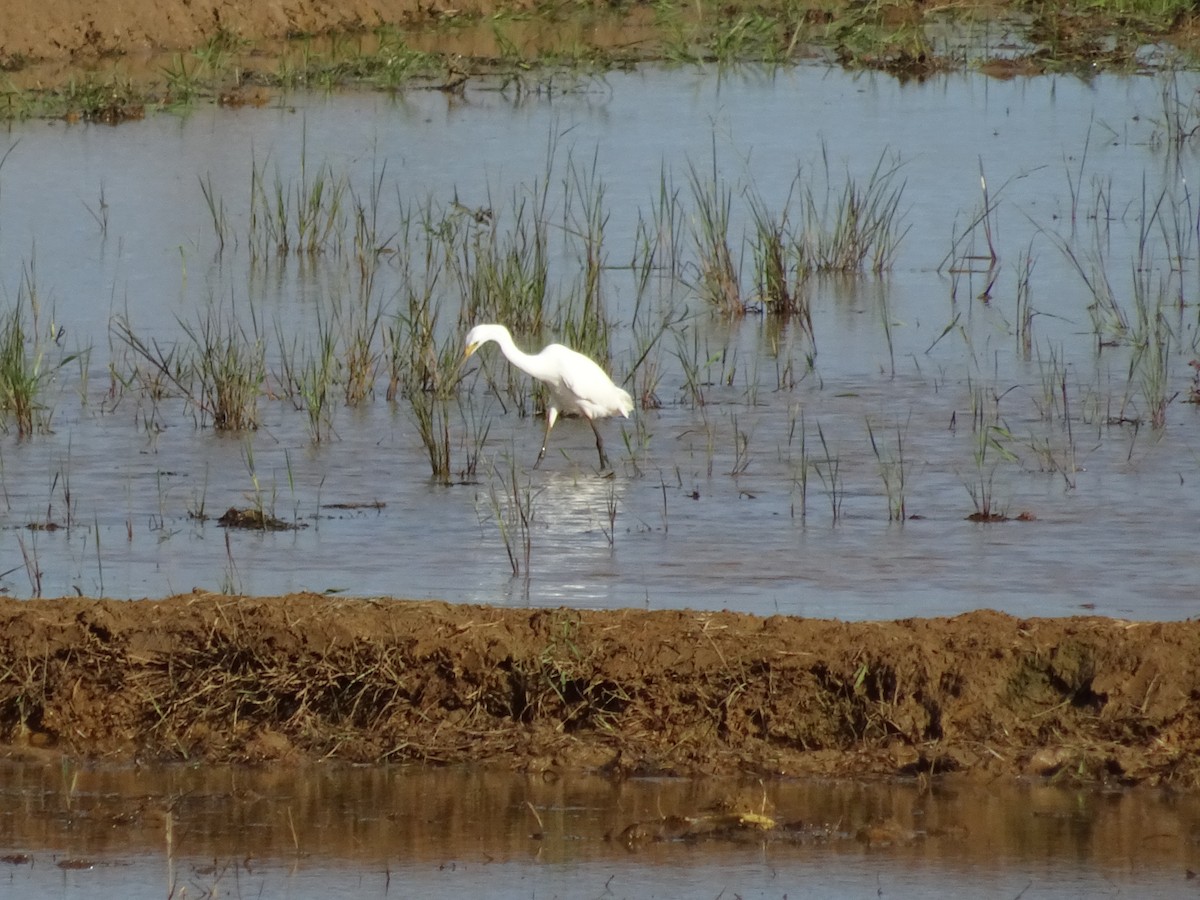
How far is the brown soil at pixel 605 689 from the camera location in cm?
511

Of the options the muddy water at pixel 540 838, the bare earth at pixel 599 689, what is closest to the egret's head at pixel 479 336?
the bare earth at pixel 599 689

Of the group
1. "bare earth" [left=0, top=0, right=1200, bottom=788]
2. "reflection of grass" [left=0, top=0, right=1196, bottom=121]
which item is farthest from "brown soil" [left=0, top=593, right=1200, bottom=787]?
"reflection of grass" [left=0, top=0, right=1196, bottom=121]

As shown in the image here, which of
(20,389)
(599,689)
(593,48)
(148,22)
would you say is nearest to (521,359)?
(20,389)

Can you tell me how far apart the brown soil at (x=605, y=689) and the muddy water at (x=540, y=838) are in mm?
131

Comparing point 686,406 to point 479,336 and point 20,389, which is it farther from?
point 20,389

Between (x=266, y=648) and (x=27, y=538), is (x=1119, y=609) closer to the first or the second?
(x=266, y=648)

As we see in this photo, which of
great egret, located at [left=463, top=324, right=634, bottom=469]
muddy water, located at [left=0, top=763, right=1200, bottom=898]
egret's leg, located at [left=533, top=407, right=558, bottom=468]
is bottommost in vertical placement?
muddy water, located at [left=0, top=763, right=1200, bottom=898]

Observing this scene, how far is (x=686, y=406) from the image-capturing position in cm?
947

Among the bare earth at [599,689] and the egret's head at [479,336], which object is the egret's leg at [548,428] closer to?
the egret's head at [479,336]

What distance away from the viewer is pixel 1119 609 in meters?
6.24

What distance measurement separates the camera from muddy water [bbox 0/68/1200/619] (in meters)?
6.88

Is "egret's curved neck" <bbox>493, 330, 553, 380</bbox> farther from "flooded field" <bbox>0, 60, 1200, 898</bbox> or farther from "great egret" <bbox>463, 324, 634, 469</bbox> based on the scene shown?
"flooded field" <bbox>0, 60, 1200, 898</bbox>

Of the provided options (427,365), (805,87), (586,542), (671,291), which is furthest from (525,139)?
(586,542)

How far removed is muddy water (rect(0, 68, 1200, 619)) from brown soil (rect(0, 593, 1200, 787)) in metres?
0.84
